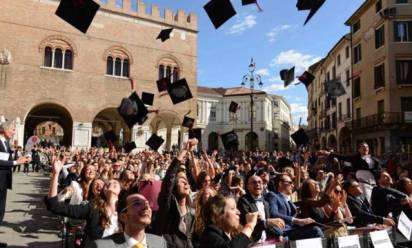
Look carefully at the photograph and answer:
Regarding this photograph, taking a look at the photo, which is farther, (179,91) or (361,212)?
(179,91)

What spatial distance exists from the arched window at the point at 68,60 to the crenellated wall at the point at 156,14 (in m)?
4.17

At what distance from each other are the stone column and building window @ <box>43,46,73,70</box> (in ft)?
13.7

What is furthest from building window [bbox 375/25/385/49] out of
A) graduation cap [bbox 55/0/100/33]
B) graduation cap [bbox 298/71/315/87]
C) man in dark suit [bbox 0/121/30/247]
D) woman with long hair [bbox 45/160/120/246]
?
woman with long hair [bbox 45/160/120/246]

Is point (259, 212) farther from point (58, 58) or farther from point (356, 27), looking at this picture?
point (356, 27)

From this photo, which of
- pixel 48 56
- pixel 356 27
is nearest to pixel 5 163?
pixel 48 56

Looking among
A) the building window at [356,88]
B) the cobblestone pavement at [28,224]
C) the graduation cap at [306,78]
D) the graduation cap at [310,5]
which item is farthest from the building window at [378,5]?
the cobblestone pavement at [28,224]

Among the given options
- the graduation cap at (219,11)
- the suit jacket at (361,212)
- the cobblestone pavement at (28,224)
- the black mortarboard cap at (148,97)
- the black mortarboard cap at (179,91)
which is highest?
the graduation cap at (219,11)

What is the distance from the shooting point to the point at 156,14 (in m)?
29.9

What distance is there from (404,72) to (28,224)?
26.7 meters

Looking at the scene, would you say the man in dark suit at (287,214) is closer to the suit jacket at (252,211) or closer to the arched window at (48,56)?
the suit jacket at (252,211)

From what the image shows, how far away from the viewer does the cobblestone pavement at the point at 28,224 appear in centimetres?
690

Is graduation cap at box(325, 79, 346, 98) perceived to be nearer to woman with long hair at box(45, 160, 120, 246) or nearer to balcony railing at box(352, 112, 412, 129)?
balcony railing at box(352, 112, 412, 129)

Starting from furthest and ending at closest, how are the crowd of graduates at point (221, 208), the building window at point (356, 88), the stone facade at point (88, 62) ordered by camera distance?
the building window at point (356, 88)
the stone facade at point (88, 62)
the crowd of graduates at point (221, 208)

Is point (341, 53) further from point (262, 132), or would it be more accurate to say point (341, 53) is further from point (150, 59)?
point (262, 132)
